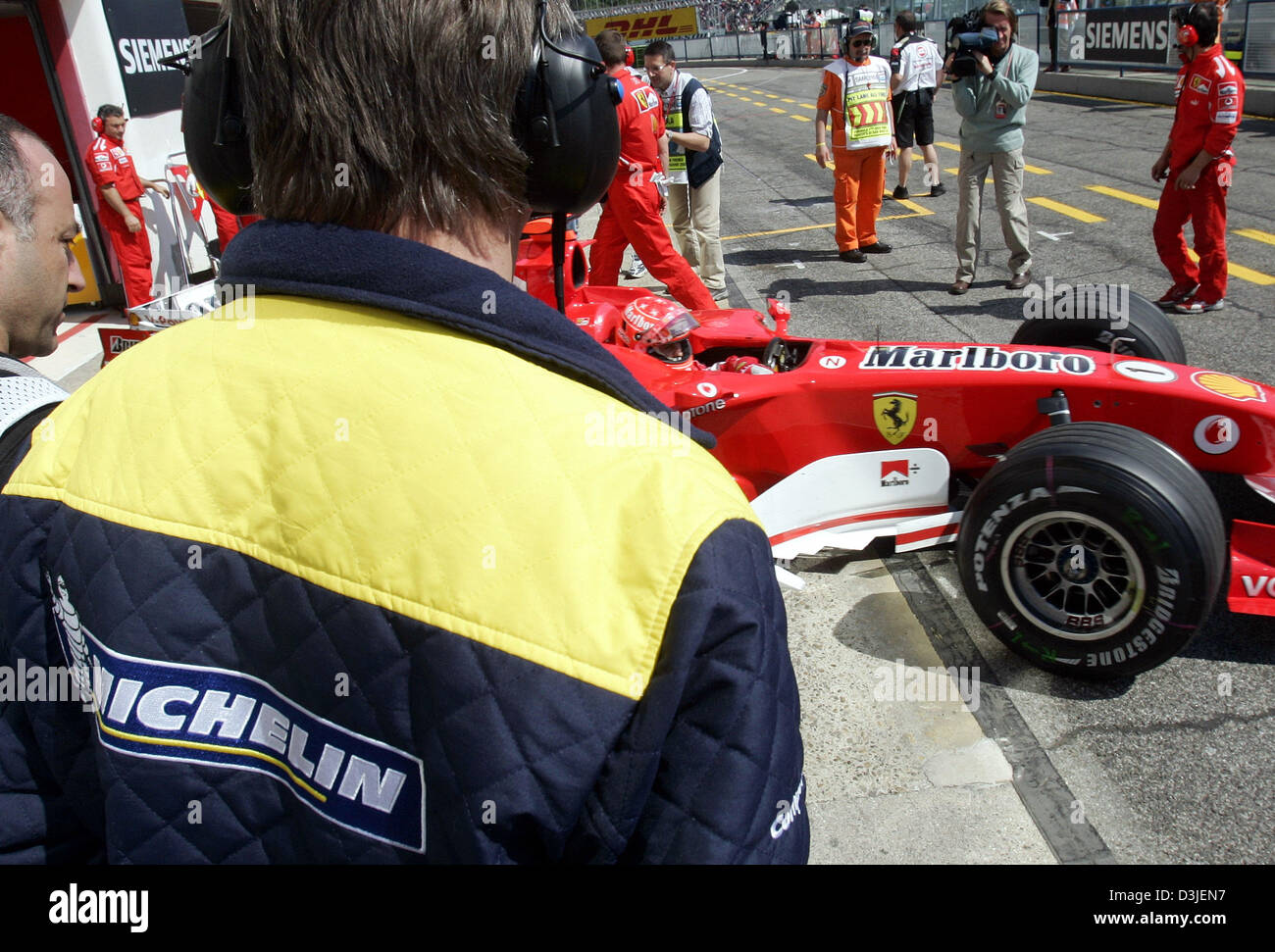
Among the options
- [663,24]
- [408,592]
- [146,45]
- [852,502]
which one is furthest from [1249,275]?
[663,24]

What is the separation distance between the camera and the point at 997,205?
6.80 metres

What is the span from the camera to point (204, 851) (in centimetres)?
83

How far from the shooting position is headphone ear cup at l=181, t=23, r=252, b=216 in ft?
3.10

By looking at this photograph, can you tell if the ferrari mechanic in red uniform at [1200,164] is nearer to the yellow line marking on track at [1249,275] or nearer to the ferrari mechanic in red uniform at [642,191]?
the yellow line marking on track at [1249,275]

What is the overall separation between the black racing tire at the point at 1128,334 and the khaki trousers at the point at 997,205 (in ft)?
9.11

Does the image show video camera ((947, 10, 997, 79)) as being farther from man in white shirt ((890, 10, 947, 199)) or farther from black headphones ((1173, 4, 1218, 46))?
man in white shirt ((890, 10, 947, 199))

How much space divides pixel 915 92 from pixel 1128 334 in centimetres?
752

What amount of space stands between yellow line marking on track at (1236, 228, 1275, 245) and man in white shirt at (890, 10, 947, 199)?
11.5 feet

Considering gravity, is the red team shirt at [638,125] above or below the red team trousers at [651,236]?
above

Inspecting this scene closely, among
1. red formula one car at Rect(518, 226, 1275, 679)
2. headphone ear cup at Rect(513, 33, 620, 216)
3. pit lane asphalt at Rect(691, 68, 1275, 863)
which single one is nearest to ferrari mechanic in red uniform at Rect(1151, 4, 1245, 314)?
pit lane asphalt at Rect(691, 68, 1275, 863)

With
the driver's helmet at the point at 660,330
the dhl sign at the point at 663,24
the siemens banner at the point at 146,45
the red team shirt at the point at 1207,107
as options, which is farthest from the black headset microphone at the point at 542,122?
the dhl sign at the point at 663,24

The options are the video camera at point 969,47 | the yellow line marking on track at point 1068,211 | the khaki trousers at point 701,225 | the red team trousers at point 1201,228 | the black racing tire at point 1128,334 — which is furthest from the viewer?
the yellow line marking on track at point 1068,211

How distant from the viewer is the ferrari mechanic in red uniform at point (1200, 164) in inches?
229
